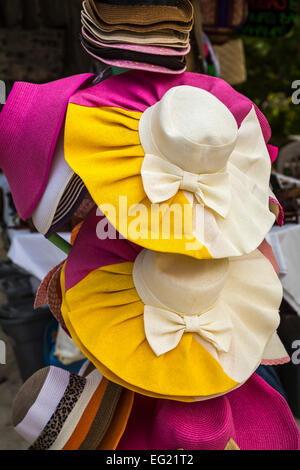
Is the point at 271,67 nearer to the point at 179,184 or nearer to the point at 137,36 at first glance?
the point at 137,36

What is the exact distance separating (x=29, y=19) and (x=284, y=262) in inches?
97.1

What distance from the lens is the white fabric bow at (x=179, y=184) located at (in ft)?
3.29

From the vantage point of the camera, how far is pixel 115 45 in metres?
1.11

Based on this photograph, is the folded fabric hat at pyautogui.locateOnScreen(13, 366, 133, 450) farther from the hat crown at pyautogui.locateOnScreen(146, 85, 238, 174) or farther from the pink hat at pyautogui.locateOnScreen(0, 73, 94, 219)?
the hat crown at pyautogui.locateOnScreen(146, 85, 238, 174)

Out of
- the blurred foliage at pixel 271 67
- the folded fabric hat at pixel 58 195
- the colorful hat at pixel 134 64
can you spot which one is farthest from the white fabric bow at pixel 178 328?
the blurred foliage at pixel 271 67

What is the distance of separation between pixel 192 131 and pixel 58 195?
32cm

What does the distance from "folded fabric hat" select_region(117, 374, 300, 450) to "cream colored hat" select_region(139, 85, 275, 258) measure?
0.38 meters

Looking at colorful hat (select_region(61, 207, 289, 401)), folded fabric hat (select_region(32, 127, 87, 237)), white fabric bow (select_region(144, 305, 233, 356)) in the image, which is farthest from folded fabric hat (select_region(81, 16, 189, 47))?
white fabric bow (select_region(144, 305, 233, 356))

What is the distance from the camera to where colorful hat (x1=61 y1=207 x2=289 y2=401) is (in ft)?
3.59

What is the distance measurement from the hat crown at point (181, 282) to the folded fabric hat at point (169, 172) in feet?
0.36

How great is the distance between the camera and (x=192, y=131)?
100 cm

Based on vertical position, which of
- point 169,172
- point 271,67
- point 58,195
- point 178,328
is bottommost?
point 271,67

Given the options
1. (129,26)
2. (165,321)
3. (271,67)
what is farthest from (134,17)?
(271,67)

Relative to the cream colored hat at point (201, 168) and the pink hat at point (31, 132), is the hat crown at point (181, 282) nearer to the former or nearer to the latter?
the cream colored hat at point (201, 168)
